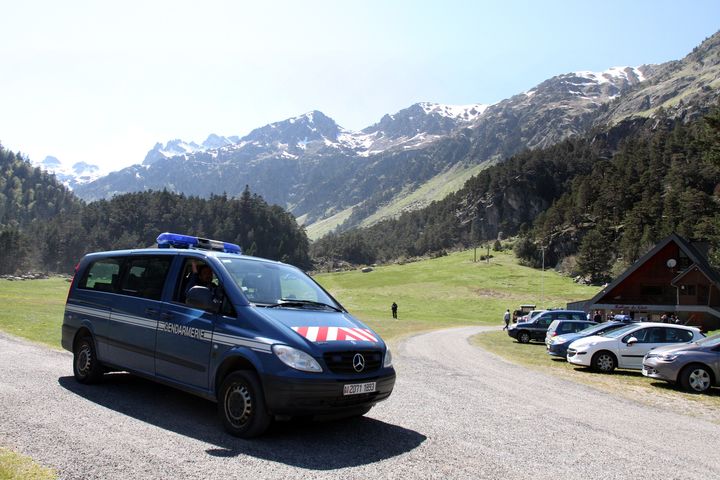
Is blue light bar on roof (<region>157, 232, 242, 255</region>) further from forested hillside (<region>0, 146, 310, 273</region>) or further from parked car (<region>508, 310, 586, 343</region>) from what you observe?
forested hillside (<region>0, 146, 310, 273</region>)

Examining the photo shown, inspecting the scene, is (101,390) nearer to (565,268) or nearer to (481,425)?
(481,425)

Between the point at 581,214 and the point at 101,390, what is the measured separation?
448 feet

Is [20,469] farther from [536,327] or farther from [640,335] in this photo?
[536,327]

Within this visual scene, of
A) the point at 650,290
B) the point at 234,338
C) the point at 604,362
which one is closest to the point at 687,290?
the point at 650,290

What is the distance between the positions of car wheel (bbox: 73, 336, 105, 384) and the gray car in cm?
1350

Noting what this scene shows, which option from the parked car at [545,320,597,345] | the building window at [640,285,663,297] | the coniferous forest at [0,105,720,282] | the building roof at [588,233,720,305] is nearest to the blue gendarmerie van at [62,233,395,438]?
the parked car at [545,320,597,345]

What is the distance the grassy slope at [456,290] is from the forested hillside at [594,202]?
11.4 metres

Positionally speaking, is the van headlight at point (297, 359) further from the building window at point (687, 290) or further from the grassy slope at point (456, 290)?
the grassy slope at point (456, 290)

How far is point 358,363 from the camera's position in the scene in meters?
6.68

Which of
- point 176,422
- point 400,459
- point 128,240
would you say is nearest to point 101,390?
point 176,422

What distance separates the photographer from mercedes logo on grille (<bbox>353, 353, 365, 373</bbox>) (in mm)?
6641

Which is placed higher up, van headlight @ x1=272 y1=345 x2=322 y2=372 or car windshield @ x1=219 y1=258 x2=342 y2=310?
car windshield @ x1=219 y1=258 x2=342 y2=310

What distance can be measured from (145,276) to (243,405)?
10.7ft

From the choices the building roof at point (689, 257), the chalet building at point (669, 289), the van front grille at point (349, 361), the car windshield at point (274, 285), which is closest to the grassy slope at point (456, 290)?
the chalet building at point (669, 289)
